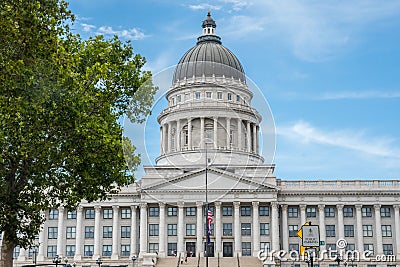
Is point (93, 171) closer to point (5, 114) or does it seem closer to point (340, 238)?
point (5, 114)

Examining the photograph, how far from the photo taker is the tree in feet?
94.7

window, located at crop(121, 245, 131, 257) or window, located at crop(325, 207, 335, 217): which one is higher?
window, located at crop(325, 207, 335, 217)

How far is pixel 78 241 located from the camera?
9275 cm

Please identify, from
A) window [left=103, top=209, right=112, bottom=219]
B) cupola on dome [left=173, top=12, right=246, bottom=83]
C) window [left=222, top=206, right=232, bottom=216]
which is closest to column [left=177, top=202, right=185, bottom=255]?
window [left=222, top=206, right=232, bottom=216]

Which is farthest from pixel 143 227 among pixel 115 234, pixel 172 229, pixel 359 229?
pixel 359 229

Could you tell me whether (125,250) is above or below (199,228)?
below

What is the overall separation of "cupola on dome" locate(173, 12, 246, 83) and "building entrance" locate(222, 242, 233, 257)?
94.2 ft

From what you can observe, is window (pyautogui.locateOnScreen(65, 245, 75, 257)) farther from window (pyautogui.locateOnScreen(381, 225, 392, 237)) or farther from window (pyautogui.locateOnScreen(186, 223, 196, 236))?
window (pyautogui.locateOnScreen(381, 225, 392, 237))

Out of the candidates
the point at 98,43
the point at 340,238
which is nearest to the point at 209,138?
the point at 340,238

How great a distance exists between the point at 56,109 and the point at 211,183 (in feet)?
204

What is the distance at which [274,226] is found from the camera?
3529 inches

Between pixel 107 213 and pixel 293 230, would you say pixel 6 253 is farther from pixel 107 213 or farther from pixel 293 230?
pixel 293 230

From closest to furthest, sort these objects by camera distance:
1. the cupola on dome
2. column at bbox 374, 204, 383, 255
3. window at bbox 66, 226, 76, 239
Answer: column at bbox 374, 204, 383, 255
window at bbox 66, 226, 76, 239
the cupola on dome

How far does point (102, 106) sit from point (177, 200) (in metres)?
58.5
